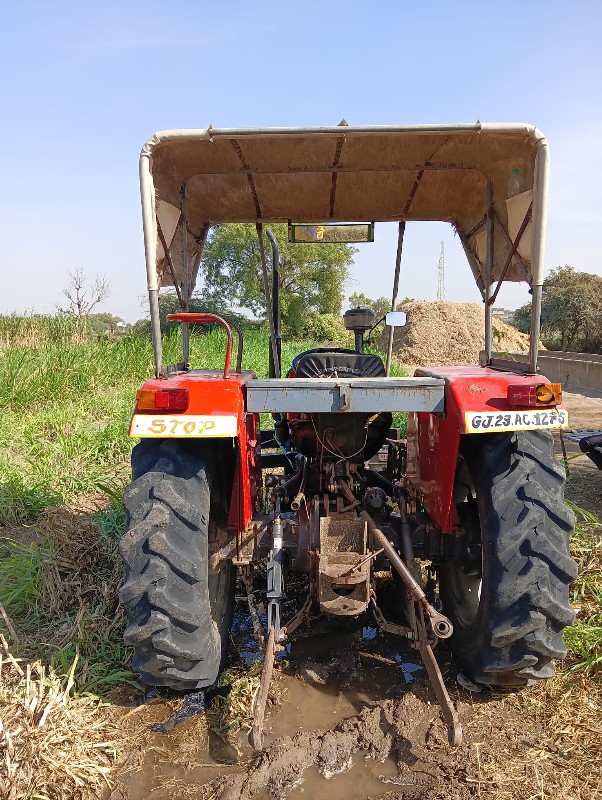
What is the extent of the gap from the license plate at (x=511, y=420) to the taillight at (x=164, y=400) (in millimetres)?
1159

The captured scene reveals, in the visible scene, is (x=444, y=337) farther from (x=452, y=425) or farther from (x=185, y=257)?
(x=452, y=425)

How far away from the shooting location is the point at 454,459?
8.82ft

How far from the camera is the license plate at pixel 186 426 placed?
8.05 feet

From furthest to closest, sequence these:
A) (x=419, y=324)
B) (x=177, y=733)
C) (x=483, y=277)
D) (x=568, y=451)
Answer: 1. (x=419, y=324)
2. (x=568, y=451)
3. (x=483, y=277)
4. (x=177, y=733)

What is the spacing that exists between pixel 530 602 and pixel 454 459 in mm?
648

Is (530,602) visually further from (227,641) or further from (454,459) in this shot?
(227,641)

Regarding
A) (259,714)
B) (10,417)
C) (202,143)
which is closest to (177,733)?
(259,714)

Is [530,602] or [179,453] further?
[179,453]

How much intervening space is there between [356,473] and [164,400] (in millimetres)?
1340

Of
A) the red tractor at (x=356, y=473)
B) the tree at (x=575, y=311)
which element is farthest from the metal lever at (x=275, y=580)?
the tree at (x=575, y=311)

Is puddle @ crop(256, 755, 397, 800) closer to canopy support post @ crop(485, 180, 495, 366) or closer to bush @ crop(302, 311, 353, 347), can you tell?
canopy support post @ crop(485, 180, 495, 366)

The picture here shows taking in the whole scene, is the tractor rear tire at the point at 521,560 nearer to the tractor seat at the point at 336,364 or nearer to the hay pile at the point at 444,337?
the tractor seat at the point at 336,364

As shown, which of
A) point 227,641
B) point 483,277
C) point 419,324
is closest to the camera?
point 227,641

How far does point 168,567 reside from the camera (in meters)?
2.44
